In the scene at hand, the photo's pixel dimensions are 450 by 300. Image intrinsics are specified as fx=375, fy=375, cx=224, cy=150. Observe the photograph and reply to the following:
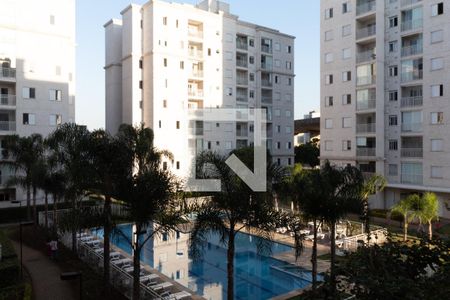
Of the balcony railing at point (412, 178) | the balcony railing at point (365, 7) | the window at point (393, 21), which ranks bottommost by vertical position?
the balcony railing at point (412, 178)

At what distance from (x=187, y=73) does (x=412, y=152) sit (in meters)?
24.3

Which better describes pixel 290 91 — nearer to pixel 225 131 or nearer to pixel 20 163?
pixel 225 131

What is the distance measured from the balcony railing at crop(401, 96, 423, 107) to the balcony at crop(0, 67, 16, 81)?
3424 centimetres

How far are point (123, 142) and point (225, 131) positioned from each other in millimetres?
29800

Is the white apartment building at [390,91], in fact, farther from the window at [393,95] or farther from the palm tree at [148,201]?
the palm tree at [148,201]

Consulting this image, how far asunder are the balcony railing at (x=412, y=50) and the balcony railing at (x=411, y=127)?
20.4ft

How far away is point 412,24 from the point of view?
33.2 meters

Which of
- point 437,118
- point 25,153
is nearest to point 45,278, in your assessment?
point 25,153

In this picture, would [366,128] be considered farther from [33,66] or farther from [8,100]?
[8,100]

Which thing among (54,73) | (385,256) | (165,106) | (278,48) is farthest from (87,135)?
(278,48)

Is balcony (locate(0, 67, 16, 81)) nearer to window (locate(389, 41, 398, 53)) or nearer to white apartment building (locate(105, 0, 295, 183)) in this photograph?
white apartment building (locate(105, 0, 295, 183))

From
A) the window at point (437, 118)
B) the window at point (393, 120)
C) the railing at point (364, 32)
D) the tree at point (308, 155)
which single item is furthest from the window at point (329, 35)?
the tree at point (308, 155)

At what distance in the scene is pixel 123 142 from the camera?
14789 mm

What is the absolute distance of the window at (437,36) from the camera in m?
31.1
